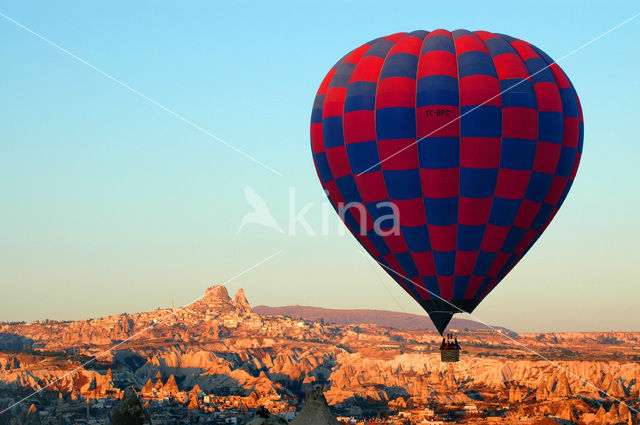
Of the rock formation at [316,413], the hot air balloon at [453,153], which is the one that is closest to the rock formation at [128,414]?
the rock formation at [316,413]

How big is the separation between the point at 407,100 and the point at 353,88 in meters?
2.74

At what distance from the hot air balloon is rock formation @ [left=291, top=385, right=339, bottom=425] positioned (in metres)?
15.4

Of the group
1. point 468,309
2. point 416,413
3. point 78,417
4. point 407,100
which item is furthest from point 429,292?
point 78,417

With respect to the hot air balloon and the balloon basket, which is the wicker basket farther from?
the hot air balloon

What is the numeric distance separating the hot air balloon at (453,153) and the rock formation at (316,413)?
15375 mm

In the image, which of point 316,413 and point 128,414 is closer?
point 316,413

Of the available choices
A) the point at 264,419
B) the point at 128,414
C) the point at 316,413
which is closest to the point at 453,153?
the point at 128,414

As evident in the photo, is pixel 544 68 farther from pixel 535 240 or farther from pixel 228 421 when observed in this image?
pixel 228 421

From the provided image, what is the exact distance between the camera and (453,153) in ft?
102

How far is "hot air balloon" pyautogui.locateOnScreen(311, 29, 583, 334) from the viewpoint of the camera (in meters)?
31.3

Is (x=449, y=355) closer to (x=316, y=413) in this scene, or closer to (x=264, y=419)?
(x=316, y=413)

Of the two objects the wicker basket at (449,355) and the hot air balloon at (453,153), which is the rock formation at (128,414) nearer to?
the wicker basket at (449,355)

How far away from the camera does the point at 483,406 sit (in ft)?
614

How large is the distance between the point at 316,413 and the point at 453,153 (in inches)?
675
